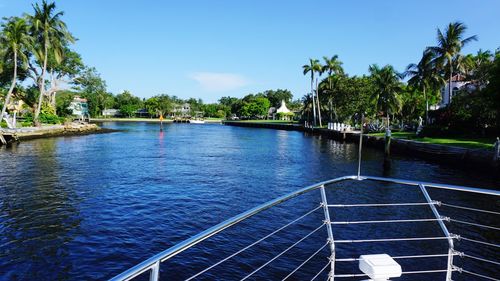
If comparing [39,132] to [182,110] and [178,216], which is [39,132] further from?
[182,110]

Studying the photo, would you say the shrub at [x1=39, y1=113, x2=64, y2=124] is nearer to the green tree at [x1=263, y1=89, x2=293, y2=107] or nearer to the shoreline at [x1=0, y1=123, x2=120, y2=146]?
the shoreline at [x1=0, y1=123, x2=120, y2=146]

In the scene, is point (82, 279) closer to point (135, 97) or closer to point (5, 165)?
point (5, 165)

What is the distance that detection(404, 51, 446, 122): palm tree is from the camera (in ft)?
169

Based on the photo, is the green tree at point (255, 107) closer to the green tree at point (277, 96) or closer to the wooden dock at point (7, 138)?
the green tree at point (277, 96)

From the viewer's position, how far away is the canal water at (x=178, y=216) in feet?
33.0

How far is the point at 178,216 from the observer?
47.3 ft

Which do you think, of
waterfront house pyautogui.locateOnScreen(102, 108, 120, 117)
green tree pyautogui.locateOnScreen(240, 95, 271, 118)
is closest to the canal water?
green tree pyautogui.locateOnScreen(240, 95, 271, 118)

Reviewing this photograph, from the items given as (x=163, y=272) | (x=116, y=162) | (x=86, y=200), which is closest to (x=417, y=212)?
(x=163, y=272)

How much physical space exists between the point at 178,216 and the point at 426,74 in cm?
4818

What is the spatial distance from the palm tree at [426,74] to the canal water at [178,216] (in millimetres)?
28455

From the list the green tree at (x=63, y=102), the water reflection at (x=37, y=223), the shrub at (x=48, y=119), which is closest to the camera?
the water reflection at (x=37, y=223)

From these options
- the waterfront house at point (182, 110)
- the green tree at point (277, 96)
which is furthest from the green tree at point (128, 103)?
the green tree at point (277, 96)

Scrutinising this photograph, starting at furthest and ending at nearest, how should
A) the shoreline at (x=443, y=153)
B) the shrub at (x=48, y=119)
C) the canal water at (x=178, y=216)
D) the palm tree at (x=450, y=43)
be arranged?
1. the shrub at (x=48, y=119)
2. the palm tree at (x=450, y=43)
3. the shoreline at (x=443, y=153)
4. the canal water at (x=178, y=216)

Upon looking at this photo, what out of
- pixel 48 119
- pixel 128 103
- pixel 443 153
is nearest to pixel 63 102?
pixel 48 119
